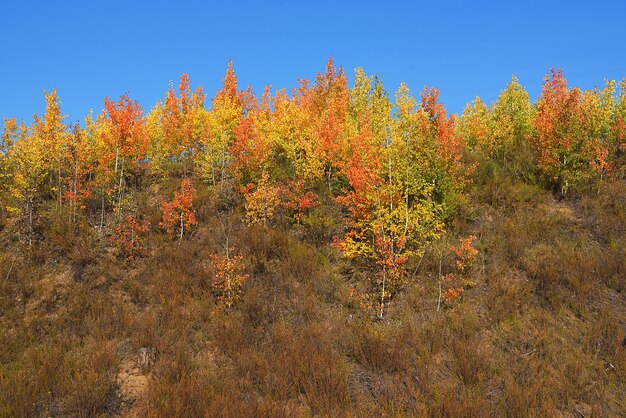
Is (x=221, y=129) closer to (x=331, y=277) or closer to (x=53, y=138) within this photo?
(x=53, y=138)

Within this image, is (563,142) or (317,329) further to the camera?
(563,142)

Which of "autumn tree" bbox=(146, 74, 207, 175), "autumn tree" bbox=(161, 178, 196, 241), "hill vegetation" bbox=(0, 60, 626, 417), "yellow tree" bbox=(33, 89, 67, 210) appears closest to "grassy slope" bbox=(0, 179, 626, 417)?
"hill vegetation" bbox=(0, 60, 626, 417)

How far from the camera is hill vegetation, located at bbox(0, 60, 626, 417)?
28.6ft

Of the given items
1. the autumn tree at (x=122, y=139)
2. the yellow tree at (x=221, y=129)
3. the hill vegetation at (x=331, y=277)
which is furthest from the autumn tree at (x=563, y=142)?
the autumn tree at (x=122, y=139)

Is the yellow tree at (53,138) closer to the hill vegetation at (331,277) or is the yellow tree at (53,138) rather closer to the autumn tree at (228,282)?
the hill vegetation at (331,277)

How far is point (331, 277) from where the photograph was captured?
1491cm

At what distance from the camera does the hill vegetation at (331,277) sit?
8.71 meters

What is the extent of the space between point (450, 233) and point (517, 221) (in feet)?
10.2

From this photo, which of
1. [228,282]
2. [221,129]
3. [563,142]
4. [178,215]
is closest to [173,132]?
[221,129]

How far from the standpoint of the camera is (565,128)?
19375mm

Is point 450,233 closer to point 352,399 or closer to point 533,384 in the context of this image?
point 533,384

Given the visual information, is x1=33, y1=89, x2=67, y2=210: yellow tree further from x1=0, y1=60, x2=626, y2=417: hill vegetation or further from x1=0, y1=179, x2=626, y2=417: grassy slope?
x1=0, y1=179, x2=626, y2=417: grassy slope

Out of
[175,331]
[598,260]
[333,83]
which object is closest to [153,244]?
[175,331]

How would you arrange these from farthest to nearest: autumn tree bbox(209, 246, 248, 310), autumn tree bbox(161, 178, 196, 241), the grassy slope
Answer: autumn tree bbox(161, 178, 196, 241), autumn tree bbox(209, 246, 248, 310), the grassy slope
